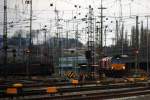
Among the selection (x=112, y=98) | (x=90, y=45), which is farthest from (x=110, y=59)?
(x=112, y=98)

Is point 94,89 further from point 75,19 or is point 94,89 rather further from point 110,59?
point 110,59

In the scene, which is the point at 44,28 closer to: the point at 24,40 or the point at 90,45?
the point at 90,45

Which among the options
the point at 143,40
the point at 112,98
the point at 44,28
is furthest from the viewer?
the point at 143,40

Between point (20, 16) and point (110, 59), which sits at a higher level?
point (20, 16)

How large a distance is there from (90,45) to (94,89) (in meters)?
19.5

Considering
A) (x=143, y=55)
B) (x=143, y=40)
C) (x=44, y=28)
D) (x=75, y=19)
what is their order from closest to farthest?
(x=75, y=19) < (x=44, y=28) < (x=143, y=55) < (x=143, y=40)

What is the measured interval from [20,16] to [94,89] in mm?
20456

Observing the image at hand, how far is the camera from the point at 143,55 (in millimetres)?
76188

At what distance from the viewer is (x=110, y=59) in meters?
55.1

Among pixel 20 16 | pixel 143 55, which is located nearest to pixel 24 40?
pixel 143 55

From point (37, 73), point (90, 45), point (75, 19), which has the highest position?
point (75, 19)

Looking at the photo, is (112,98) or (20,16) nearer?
(112,98)

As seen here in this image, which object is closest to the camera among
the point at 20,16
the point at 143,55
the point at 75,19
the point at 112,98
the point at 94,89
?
the point at 112,98

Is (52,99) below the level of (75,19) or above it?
below
